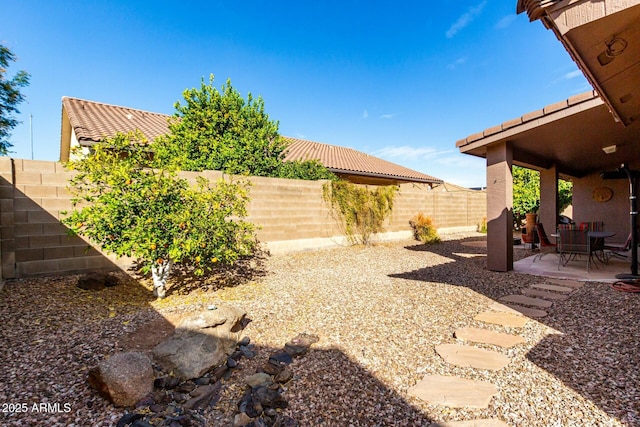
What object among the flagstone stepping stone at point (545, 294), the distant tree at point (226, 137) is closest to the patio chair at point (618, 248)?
the flagstone stepping stone at point (545, 294)

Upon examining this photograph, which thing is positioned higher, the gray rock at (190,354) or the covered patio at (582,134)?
the covered patio at (582,134)

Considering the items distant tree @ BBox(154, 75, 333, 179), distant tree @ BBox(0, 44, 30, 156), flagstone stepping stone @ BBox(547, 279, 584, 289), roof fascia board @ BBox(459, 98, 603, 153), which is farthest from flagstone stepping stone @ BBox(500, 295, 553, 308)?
distant tree @ BBox(0, 44, 30, 156)

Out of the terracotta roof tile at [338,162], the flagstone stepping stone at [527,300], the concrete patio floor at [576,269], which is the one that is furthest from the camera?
the terracotta roof tile at [338,162]

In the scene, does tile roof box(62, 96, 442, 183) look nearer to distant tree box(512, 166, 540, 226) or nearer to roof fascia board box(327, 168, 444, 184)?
roof fascia board box(327, 168, 444, 184)

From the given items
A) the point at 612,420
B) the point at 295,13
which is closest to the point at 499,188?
the point at 612,420

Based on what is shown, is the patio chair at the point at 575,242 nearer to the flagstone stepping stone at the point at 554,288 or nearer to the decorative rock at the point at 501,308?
the flagstone stepping stone at the point at 554,288

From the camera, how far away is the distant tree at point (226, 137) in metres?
9.33

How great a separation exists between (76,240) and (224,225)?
3.10m

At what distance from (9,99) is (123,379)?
17.9 meters

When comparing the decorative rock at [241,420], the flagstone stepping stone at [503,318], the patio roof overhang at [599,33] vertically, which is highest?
the patio roof overhang at [599,33]

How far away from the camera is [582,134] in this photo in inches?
276

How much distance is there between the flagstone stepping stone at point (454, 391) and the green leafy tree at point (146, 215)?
Result: 11.4 ft

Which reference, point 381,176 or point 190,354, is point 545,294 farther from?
point 381,176

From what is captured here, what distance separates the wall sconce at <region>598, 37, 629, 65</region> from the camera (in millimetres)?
2717
